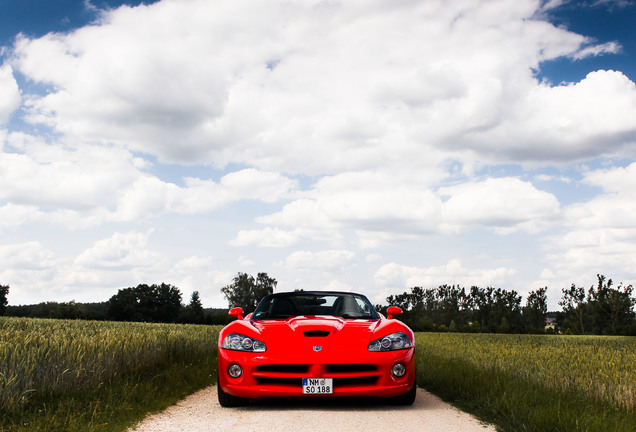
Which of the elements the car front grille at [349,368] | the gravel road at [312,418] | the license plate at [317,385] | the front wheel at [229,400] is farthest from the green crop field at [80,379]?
the car front grille at [349,368]

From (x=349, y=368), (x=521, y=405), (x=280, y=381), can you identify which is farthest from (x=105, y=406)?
(x=521, y=405)

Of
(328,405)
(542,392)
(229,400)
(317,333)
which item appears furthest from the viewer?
(542,392)

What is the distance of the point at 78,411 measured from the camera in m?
5.47

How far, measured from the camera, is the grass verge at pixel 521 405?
4.91 metres

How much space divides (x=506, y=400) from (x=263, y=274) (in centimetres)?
9507

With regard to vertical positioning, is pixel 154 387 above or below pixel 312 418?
above

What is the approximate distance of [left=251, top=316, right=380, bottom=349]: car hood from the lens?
6137 millimetres

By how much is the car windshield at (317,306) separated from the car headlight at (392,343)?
96 centimetres

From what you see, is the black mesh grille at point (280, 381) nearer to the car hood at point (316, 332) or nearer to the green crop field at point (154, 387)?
the car hood at point (316, 332)

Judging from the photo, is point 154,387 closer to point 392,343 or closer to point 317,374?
point 317,374

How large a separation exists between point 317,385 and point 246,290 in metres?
90.9

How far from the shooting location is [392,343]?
20.6 feet

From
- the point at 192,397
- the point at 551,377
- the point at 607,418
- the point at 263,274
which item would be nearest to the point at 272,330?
the point at 192,397

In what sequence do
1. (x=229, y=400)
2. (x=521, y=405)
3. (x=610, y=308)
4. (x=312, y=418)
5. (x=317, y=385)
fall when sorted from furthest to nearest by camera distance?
(x=610, y=308)
(x=229, y=400)
(x=317, y=385)
(x=521, y=405)
(x=312, y=418)
